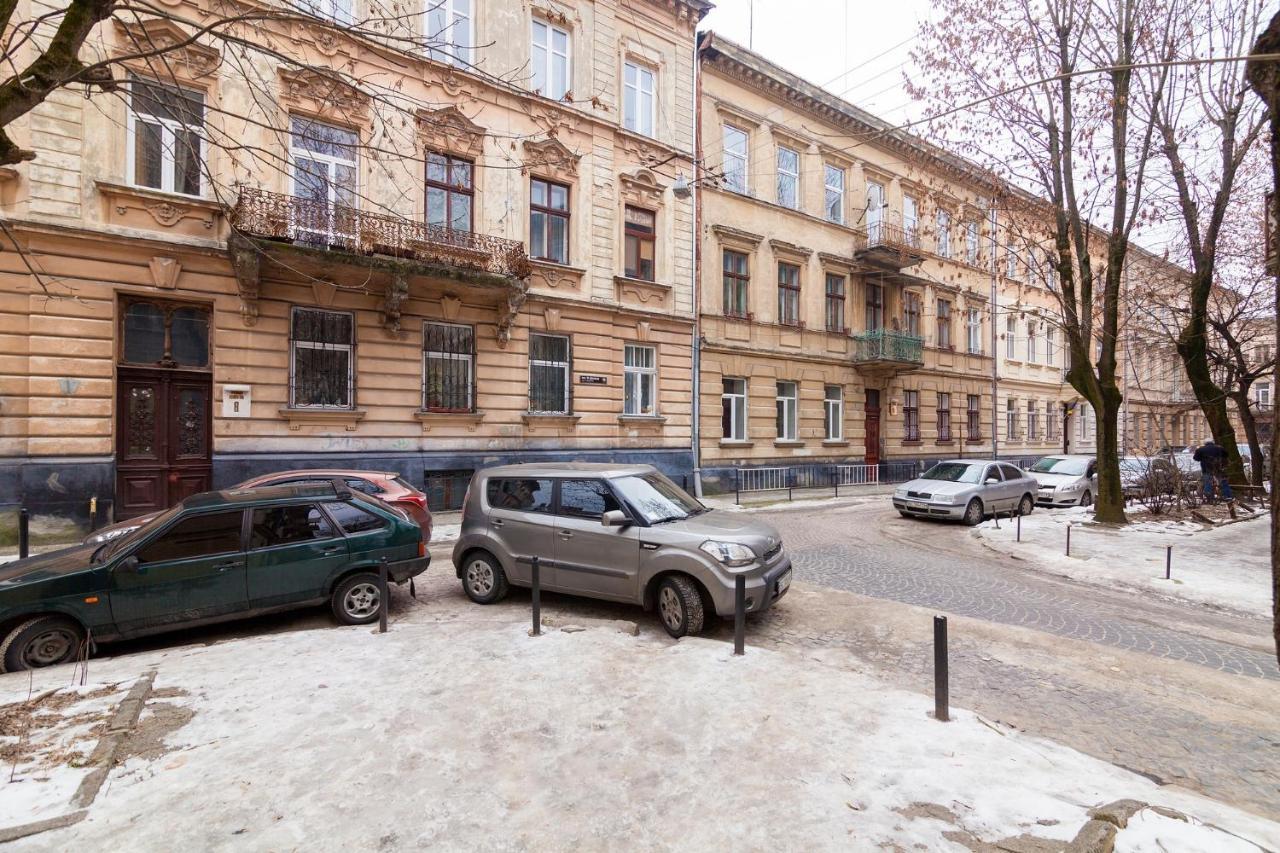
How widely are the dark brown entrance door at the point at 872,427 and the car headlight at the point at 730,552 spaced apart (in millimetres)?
19984

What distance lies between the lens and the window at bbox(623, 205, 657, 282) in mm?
18109

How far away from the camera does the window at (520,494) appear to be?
7000mm

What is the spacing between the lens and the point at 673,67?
1864 centimetres

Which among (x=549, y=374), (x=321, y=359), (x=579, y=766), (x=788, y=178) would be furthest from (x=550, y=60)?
(x=579, y=766)

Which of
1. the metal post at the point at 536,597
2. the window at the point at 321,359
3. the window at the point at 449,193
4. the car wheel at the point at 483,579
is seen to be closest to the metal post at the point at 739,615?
the metal post at the point at 536,597

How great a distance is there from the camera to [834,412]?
76.2 ft

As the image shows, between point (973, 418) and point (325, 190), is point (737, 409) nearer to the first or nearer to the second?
point (325, 190)

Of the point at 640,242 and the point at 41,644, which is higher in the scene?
the point at 640,242

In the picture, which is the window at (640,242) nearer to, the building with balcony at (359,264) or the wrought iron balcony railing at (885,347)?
the building with balcony at (359,264)

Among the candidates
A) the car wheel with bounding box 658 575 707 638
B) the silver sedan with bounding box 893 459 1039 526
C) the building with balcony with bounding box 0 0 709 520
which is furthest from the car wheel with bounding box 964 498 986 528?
the car wheel with bounding box 658 575 707 638

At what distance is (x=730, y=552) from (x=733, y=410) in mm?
14814

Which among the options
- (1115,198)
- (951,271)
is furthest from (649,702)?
(951,271)

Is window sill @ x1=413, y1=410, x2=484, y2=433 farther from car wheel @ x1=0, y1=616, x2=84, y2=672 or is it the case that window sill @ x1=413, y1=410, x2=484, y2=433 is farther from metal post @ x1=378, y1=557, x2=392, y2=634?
car wheel @ x1=0, y1=616, x2=84, y2=672

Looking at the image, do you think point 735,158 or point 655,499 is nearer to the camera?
point 655,499
